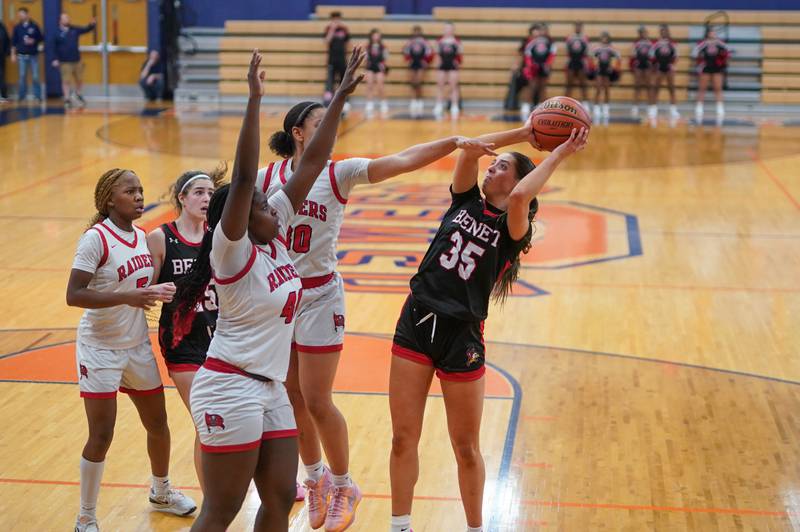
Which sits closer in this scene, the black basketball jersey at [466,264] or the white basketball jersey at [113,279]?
the black basketball jersey at [466,264]

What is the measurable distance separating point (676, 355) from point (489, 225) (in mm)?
3636

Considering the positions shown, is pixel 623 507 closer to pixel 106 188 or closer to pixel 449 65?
pixel 106 188

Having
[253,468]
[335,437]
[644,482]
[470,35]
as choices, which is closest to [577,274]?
[644,482]

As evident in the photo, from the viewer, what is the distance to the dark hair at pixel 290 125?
15.8 ft

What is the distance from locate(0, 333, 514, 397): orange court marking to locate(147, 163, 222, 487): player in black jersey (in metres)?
2.09

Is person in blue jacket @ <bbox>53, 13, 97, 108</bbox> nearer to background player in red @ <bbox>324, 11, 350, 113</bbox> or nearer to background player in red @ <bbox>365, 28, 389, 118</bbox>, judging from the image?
background player in red @ <bbox>324, 11, 350, 113</bbox>

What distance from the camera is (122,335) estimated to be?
15.2 feet

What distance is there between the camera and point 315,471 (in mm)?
5016

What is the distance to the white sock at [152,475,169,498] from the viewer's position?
4945 millimetres

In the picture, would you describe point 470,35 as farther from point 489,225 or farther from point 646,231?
point 489,225

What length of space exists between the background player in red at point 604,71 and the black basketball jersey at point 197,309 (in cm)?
1793

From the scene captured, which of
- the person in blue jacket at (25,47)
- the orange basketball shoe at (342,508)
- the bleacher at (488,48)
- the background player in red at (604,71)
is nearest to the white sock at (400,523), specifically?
the orange basketball shoe at (342,508)

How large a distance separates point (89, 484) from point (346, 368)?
279 centimetres

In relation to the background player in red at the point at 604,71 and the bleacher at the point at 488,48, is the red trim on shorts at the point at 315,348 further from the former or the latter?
the bleacher at the point at 488,48
